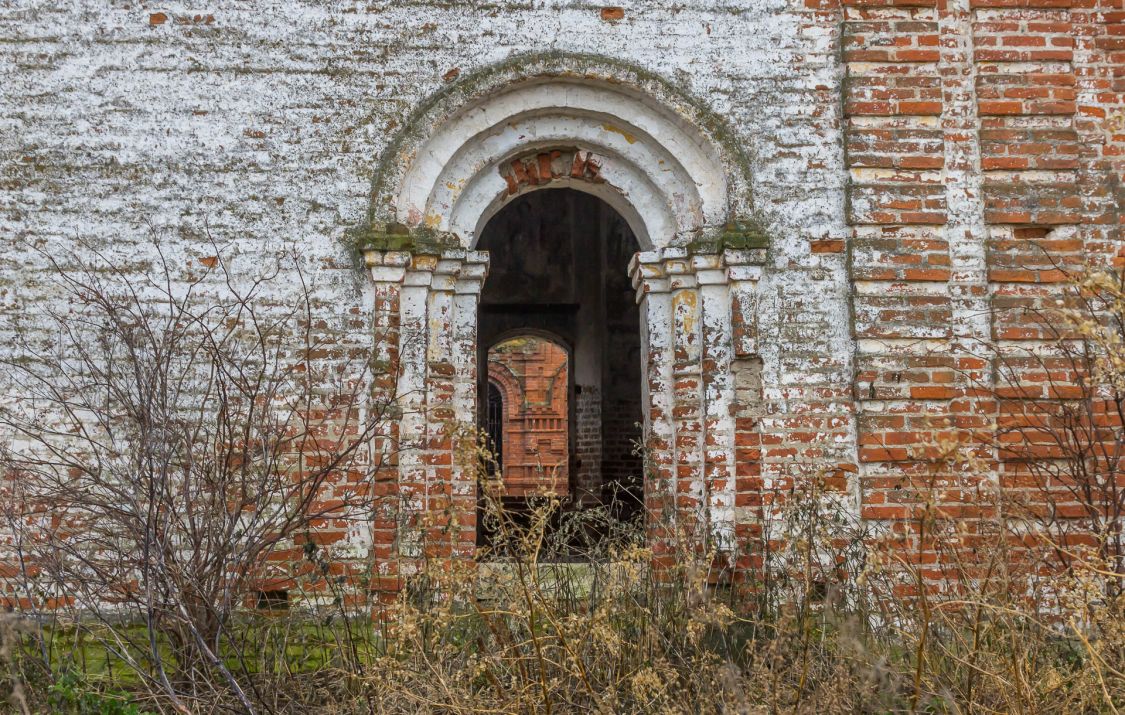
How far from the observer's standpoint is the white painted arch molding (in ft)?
17.5

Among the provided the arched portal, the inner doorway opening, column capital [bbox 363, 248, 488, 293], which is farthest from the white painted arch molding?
the inner doorway opening

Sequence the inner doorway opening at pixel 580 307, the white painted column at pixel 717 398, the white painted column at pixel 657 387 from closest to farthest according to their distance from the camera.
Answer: the white painted column at pixel 717 398 → the white painted column at pixel 657 387 → the inner doorway opening at pixel 580 307

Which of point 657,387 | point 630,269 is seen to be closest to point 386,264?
point 630,269

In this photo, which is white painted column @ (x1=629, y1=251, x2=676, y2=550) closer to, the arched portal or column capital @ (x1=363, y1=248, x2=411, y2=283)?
the arched portal

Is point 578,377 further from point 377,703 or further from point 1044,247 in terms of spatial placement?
point 377,703

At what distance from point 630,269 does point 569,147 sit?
814 millimetres

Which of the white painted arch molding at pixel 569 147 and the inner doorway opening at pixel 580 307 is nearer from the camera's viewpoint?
the white painted arch molding at pixel 569 147

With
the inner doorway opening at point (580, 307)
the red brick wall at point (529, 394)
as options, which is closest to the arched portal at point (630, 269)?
the inner doorway opening at point (580, 307)

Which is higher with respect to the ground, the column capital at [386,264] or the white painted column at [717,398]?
the column capital at [386,264]

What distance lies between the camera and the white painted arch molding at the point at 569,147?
533cm

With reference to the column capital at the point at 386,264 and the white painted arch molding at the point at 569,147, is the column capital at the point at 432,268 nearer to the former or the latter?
the column capital at the point at 386,264

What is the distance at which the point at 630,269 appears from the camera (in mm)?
5754

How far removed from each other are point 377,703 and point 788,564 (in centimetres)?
221

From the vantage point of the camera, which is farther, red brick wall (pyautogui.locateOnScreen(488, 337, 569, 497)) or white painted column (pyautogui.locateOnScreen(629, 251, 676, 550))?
red brick wall (pyautogui.locateOnScreen(488, 337, 569, 497))
